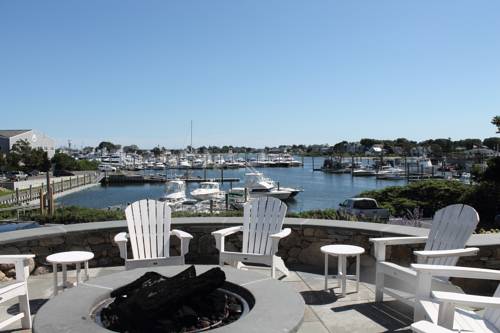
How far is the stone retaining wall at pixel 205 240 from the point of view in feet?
14.8

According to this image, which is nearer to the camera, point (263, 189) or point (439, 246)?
point (439, 246)

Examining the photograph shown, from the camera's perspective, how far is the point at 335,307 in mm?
3510

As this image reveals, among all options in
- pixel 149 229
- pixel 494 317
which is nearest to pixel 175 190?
pixel 149 229

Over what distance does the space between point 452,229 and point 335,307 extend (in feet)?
3.97

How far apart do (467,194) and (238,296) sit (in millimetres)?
12389

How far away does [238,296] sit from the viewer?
290 centimetres

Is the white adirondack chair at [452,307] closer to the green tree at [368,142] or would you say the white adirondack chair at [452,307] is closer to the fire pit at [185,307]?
the fire pit at [185,307]

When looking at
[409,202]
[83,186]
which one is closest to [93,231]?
[409,202]

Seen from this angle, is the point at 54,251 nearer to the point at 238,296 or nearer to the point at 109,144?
the point at 238,296

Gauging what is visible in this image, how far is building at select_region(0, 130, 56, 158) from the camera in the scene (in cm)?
5928

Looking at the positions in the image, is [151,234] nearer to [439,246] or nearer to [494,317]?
[439,246]

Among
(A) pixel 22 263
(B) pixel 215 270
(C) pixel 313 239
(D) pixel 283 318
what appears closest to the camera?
(D) pixel 283 318

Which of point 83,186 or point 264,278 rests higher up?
point 264,278

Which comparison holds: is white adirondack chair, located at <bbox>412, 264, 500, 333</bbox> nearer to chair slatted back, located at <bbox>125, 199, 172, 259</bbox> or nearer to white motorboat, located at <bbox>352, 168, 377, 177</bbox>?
chair slatted back, located at <bbox>125, 199, 172, 259</bbox>
